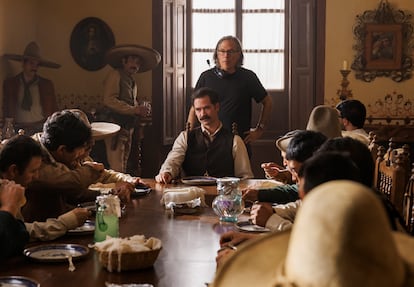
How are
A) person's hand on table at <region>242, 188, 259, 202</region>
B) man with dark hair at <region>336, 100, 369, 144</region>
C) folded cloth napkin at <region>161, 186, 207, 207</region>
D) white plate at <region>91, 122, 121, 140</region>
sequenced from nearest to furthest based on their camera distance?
folded cloth napkin at <region>161, 186, 207, 207</region> < person's hand on table at <region>242, 188, 259, 202</region> < white plate at <region>91, 122, 121, 140</region> < man with dark hair at <region>336, 100, 369, 144</region>

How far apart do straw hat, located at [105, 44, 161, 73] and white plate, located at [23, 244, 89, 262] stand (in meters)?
4.81

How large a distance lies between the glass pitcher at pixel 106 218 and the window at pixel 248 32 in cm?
580

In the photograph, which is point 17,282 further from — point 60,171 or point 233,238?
point 60,171

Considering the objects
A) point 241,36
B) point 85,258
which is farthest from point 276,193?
point 241,36

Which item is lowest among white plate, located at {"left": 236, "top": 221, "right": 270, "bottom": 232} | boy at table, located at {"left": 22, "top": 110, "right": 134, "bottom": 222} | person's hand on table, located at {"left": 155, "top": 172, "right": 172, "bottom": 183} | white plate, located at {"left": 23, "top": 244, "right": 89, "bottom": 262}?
person's hand on table, located at {"left": 155, "top": 172, "right": 172, "bottom": 183}

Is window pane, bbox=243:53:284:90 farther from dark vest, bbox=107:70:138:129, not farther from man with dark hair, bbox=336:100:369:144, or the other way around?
man with dark hair, bbox=336:100:369:144

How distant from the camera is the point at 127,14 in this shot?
762cm

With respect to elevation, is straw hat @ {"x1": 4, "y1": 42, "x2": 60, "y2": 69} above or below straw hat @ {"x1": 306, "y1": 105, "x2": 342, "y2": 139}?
above

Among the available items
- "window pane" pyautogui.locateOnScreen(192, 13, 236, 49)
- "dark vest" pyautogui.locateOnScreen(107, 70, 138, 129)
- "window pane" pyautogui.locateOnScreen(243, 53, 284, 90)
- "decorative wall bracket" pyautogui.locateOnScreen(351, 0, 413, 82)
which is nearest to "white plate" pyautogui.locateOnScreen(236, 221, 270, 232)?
"dark vest" pyautogui.locateOnScreen(107, 70, 138, 129)

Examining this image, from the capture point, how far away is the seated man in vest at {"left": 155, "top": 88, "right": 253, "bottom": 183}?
462 centimetres

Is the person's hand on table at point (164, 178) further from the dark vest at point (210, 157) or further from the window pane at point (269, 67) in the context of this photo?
the window pane at point (269, 67)

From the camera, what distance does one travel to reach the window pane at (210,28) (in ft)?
27.3

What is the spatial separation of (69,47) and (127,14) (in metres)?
0.69

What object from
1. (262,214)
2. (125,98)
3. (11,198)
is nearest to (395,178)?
(262,214)
